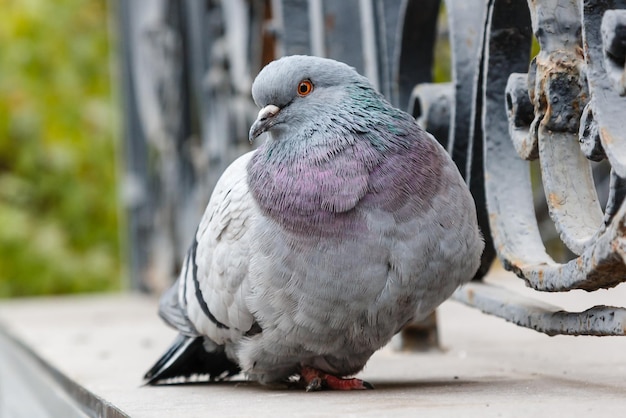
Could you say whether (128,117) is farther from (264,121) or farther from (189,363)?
(264,121)

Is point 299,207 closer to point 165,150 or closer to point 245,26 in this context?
point 245,26

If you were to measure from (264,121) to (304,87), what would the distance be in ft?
0.45

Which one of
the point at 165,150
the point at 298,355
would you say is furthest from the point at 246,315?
the point at 165,150

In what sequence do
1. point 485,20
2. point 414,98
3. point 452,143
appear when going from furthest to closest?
point 414,98 → point 452,143 → point 485,20

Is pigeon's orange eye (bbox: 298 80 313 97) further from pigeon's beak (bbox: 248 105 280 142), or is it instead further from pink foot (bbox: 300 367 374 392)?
pink foot (bbox: 300 367 374 392)

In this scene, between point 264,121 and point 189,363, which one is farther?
point 189,363

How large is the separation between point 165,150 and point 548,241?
9.74ft

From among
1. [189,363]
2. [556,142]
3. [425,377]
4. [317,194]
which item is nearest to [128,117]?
[189,363]

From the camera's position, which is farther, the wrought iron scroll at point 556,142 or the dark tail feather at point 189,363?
the dark tail feather at point 189,363

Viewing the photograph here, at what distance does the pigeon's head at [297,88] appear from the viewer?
272 cm

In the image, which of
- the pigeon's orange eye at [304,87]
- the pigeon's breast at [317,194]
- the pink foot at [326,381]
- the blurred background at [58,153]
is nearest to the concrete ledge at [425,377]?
the pink foot at [326,381]

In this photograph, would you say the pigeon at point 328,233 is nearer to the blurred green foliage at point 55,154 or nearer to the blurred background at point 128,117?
the blurred background at point 128,117

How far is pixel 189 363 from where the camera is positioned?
3193mm

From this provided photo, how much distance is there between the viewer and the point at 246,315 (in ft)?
8.78
